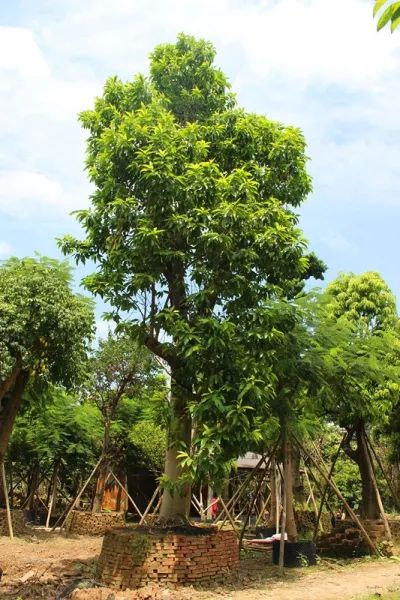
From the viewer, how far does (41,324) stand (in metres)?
11.8

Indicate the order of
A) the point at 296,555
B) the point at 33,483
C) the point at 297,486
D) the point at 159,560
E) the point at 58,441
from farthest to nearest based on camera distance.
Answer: the point at 33,483
the point at 297,486
the point at 58,441
the point at 296,555
the point at 159,560

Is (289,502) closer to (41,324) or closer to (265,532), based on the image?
(265,532)

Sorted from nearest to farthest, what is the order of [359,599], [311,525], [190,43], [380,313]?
1. [359,599]
2. [190,43]
3. [380,313]
4. [311,525]

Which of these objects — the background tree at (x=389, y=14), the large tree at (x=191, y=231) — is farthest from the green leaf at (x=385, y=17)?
the large tree at (x=191, y=231)

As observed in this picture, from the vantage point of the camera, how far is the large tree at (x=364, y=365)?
11477mm

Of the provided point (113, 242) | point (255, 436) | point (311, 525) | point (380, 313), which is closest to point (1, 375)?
point (113, 242)

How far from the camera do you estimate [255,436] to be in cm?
A: 850

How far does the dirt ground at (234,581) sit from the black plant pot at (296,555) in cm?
22

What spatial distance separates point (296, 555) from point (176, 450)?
2895mm

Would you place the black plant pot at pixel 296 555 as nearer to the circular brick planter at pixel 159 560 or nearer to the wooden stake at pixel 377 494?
the circular brick planter at pixel 159 560

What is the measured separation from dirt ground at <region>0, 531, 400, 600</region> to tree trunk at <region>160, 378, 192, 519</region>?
1.43 m

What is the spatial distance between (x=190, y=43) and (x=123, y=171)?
3.35 metres

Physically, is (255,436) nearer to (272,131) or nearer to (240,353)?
(240,353)

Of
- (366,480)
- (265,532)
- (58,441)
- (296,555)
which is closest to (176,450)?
(296,555)
